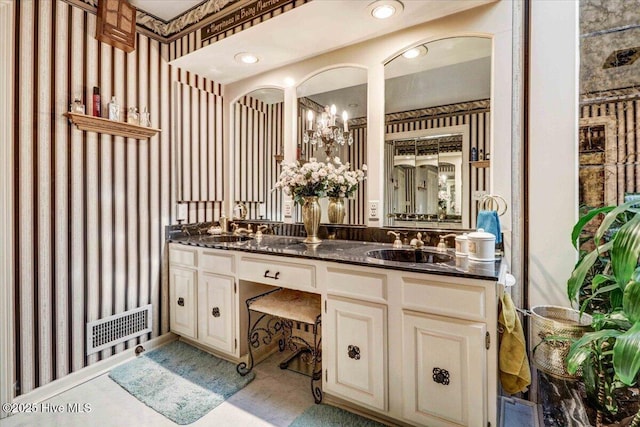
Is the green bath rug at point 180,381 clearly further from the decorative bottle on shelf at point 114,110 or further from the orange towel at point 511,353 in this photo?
the decorative bottle on shelf at point 114,110

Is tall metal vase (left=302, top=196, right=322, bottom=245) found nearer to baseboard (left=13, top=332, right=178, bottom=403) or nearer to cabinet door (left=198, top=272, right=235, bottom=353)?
cabinet door (left=198, top=272, right=235, bottom=353)

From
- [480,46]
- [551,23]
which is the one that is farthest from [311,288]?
[551,23]

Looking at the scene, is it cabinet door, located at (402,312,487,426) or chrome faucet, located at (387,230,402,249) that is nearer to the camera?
cabinet door, located at (402,312,487,426)

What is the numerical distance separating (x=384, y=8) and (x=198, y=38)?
1.44 meters

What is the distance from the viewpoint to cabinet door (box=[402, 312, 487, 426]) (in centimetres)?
133

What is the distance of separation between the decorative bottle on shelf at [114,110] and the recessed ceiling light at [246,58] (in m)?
0.98

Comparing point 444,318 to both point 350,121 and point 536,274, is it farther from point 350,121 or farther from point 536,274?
point 350,121

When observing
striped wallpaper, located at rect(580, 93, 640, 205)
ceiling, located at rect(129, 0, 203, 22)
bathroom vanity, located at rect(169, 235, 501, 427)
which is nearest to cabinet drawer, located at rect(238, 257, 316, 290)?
bathroom vanity, located at rect(169, 235, 501, 427)

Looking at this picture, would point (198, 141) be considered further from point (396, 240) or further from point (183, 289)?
point (396, 240)

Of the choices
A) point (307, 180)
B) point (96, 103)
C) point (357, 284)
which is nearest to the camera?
point (357, 284)

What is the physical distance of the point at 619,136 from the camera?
165 cm

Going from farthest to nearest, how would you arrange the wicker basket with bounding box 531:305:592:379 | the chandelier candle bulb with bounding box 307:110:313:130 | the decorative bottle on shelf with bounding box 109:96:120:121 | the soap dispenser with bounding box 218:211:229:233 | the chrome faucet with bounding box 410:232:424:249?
the soap dispenser with bounding box 218:211:229:233, the chandelier candle bulb with bounding box 307:110:313:130, the decorative bottle on shelf with bounding box 109:96:120:121, the chrome faucet with bounding box 410:232:424:249, the wicker basket with bounding box 531:305:592:379

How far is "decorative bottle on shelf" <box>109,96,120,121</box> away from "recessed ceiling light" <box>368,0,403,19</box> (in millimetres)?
1883

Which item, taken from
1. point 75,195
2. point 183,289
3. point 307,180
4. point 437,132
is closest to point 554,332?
point 437,132
